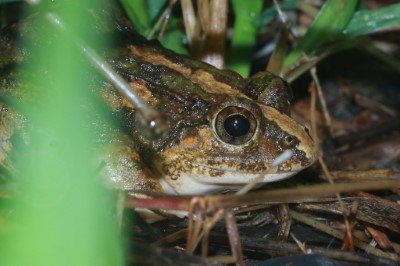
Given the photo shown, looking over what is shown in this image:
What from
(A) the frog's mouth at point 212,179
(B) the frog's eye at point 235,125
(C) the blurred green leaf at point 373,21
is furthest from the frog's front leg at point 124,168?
(C) the blurred green leaf at point 373,21

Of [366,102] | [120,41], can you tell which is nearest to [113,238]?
[120,41]

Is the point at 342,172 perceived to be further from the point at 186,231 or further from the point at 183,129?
the point at 186,231

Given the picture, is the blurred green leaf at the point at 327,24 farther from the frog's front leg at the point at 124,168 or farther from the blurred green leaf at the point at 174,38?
the frog's front leg at the point at 124,168

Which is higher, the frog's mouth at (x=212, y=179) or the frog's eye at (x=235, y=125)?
the frog's eye at (x=235, y=125)

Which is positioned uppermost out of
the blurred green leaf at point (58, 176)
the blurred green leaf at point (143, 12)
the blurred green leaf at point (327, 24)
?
the blurred green leaf at point (143, 12)

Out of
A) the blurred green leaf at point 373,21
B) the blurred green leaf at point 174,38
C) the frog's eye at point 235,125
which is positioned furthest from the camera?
the blurred green leaf at point 174,38

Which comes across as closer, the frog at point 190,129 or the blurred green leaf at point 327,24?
the frog at point 190,129

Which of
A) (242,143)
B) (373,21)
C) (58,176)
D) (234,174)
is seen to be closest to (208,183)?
(234,174)

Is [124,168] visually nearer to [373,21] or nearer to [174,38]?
[174,38]
